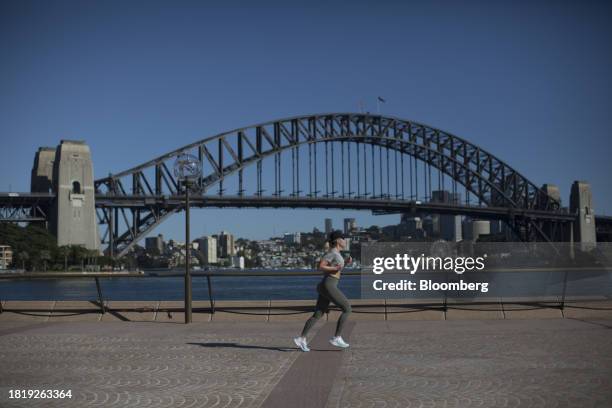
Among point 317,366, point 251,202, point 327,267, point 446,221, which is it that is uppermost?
point 251,202

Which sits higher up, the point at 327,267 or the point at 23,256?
the point at 327,267

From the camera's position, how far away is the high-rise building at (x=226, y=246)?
456 ft

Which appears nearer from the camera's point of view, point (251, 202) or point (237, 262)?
point (251, 202)

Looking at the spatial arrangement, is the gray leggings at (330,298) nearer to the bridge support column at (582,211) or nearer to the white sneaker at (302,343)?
the white sneaker at (302,343)

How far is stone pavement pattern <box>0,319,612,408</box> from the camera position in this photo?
626cm

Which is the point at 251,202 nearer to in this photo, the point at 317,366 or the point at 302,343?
the point at 302,343

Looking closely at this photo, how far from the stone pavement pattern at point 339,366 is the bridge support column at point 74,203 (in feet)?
204

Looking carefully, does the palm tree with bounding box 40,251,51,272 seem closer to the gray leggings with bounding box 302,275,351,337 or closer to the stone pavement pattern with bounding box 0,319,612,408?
the stone pavement pattern with bounding box 0,319,612,408

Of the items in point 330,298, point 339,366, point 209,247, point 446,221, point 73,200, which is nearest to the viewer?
point 339,366

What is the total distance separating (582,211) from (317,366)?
106242mm

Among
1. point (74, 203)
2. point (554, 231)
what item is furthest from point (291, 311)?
point (554, 231)

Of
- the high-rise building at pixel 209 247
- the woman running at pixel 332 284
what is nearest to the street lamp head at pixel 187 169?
the woman running at pixel 332 284

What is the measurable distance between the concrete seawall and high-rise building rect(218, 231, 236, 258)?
12211 centimetres

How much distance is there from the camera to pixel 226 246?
473 ft
